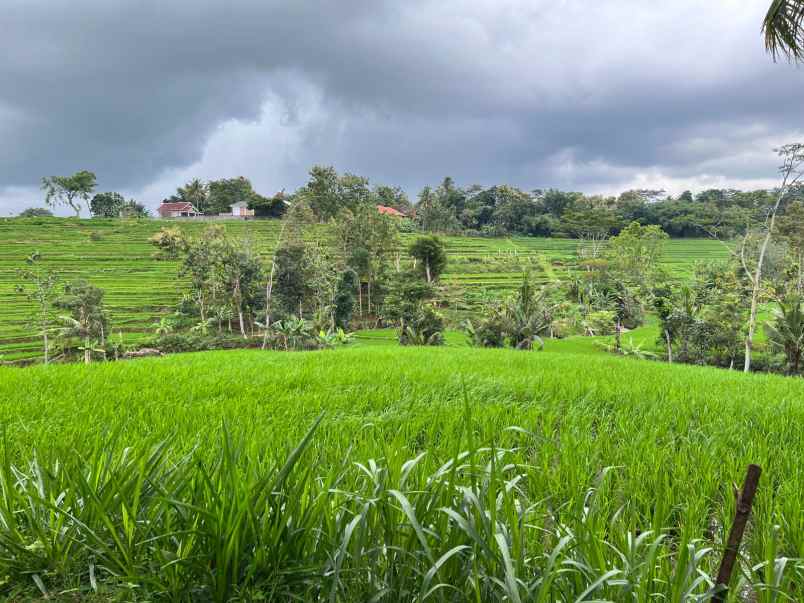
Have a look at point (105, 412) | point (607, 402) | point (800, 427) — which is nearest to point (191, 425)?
point (105, 412)

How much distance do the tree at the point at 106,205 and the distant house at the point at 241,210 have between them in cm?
1844

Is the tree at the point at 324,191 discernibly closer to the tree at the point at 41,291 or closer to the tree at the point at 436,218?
the tree at the point at 436,218

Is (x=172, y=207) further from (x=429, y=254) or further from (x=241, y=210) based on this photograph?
(x=429, y=254)

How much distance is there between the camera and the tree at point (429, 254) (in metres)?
35.6

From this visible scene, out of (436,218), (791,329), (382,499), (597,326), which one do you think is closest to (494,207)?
(436,218)

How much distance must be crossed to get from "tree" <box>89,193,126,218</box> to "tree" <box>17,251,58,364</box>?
32.2m

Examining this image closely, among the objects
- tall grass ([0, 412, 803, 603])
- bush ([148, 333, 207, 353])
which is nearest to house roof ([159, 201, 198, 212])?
bush ([148, 333, 207, 353])

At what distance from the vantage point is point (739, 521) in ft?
2.21

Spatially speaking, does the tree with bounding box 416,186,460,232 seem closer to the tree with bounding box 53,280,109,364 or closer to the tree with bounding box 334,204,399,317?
the tree with bounding box 334,204,399,317

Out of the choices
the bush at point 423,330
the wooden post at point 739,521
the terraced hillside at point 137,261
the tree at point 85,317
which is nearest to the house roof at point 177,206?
the terraced hillside at point 137,261

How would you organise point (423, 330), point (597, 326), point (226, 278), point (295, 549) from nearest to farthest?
point (295, 549) < point (423, 330) < point (226, 278) < point (597, 326)

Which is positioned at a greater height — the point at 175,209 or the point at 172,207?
the point at 172,207

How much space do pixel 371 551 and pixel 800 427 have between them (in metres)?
3.28

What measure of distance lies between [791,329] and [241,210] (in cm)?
6786
